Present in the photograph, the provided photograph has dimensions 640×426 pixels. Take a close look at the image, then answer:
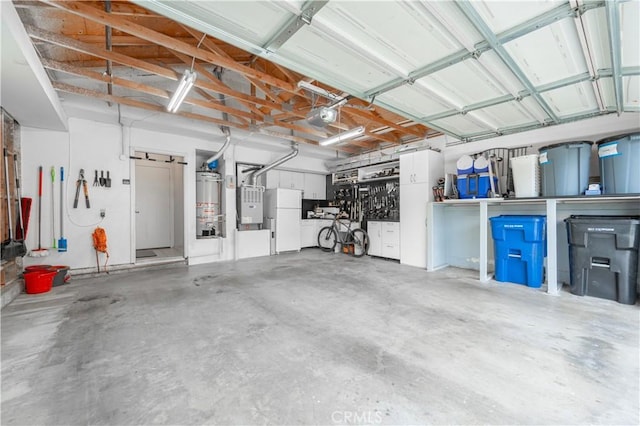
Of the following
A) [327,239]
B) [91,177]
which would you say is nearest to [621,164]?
[327,239]

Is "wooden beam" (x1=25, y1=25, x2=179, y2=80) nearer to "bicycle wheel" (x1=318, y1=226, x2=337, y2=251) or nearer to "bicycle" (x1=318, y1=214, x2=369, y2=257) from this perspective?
"bicycle" (x1=318, y1=214, x2=369, y2=257)

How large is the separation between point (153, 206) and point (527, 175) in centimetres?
818

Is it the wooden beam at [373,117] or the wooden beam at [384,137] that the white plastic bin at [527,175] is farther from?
the wooden beam at [384,137]

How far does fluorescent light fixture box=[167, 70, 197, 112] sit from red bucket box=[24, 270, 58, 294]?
2887mm

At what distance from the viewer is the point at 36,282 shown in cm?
343

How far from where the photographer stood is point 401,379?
166 cm

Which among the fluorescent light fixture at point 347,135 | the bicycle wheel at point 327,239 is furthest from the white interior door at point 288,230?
the fluorescent light fixture at point 347,135

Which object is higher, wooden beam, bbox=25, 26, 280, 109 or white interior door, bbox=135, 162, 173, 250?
wooden beam, bbox=25, 26, 280, 109

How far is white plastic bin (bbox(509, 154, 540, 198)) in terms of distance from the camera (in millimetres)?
3627

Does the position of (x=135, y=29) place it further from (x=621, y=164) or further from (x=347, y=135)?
(x=621, y=164)

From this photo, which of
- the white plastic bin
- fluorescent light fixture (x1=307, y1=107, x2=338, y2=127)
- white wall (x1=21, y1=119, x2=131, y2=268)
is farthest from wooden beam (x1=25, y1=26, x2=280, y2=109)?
the white plastic bin

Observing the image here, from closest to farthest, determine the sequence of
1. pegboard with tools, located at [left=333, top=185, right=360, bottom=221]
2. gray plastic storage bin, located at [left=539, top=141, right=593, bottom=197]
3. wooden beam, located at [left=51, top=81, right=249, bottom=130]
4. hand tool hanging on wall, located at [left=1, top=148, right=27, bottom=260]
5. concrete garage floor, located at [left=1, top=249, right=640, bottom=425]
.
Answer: concrete garage floor, located at [left=1, top=249, right=640, bottom=425], hand tool hanging on wall, located at [left=1, top=148, right=27, bottom=260], gray plastic storage bin, located at [left=539, top=141, right=593, bottom=197], wooden beam, located at [left=51, top=81, right=249, bottom=130], pegboard with tools, located at [left=333, top=185, right=360, bottom=221]

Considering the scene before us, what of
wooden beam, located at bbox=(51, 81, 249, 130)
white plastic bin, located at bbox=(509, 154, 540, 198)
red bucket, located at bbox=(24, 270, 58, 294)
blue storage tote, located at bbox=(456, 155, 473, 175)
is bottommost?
red bucket, located at bbox=(24, 270, 58, 294)

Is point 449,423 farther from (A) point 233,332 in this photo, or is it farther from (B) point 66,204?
(B) point 66,204
